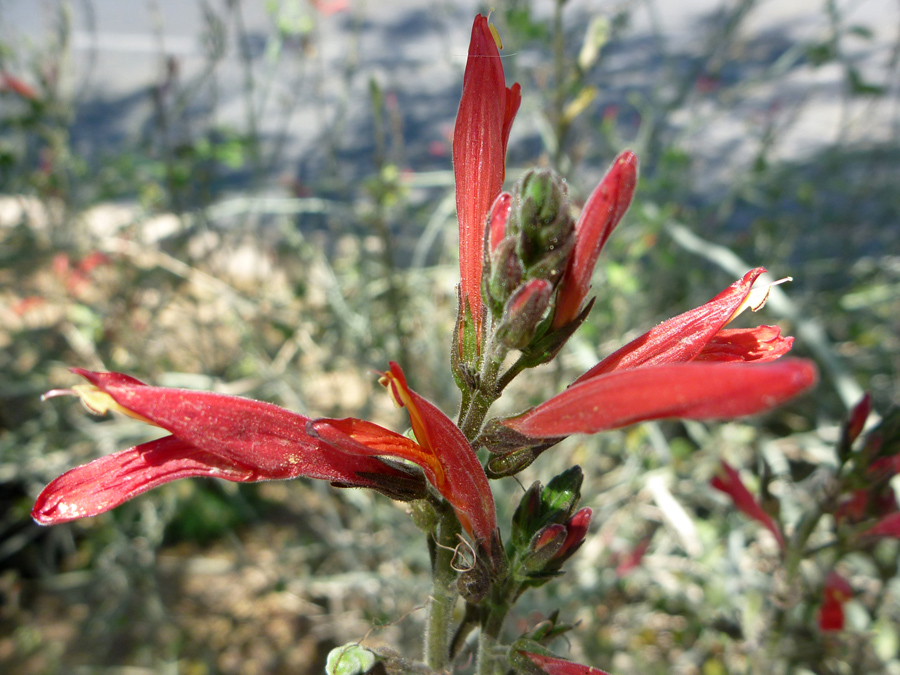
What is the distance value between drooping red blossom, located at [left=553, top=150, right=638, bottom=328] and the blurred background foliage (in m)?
1.22

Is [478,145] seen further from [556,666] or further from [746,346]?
[556,666]

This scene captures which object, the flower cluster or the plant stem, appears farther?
the plant stem

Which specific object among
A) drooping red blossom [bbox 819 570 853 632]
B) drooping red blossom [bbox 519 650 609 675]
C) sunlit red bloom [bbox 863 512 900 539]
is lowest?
drooping red blossom [bbox 819 570 853 632]

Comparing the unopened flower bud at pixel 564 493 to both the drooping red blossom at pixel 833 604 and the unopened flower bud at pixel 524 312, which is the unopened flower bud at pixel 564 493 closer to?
the unopened flower bud at pixel 524 312

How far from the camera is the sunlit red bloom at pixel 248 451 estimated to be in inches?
26.8

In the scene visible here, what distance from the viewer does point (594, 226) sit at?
2.37 ft

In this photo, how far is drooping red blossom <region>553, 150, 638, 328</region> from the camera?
27.7 inches

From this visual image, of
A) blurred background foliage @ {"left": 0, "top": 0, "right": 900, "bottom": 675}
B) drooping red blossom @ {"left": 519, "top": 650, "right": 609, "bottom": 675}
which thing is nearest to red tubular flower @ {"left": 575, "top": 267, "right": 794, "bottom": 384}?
drooping red blossom @ {"left": 519, "top": 650, "right": 609, "bottom": 675}

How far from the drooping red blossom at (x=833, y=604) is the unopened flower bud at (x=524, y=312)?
1373 millimetres

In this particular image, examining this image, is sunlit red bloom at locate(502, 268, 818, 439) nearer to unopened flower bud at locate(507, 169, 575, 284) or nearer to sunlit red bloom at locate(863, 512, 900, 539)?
unopened flower bud at locate(507, 169, 575, 284)

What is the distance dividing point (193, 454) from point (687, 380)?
0.56 m

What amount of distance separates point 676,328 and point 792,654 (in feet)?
4.07

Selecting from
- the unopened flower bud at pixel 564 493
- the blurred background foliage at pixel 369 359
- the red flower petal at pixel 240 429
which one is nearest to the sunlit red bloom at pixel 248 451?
the red flower petal at pixel 240 429

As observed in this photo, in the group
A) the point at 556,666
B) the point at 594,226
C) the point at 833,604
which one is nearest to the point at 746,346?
the point at 594,226
